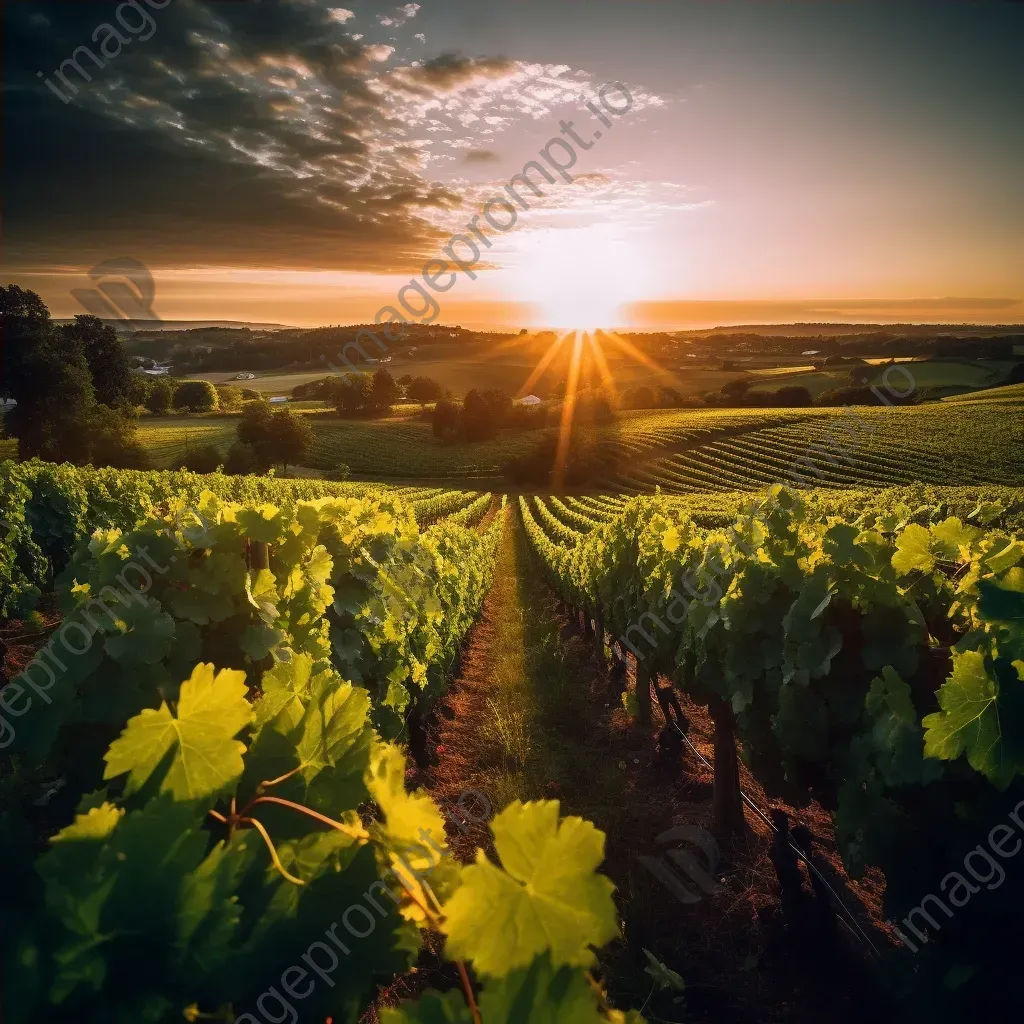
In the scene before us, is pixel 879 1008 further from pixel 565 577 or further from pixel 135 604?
pixel 565 577

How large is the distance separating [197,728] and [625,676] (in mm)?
9426

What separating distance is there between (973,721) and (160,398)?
9516cm

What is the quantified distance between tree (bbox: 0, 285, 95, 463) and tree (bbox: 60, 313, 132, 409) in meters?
5.07

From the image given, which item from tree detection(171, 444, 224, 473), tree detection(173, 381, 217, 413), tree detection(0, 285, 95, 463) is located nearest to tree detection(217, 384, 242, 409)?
tree detection(173, 381, 217, 413)

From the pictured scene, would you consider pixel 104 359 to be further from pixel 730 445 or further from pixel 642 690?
pixel 642 690

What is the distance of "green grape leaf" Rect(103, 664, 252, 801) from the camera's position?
1.05 m

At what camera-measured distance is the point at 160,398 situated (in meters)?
83.0

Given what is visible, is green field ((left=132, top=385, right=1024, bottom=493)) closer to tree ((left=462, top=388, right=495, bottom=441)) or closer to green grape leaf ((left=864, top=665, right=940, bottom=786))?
tree ((left=462, top=388, right=495, bottom=441))

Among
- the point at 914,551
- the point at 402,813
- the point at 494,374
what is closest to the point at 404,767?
the point at 402,813

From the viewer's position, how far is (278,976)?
104 centimetres

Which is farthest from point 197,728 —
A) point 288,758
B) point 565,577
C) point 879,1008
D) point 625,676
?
point 565,577

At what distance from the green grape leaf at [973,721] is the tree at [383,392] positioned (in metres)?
93.9

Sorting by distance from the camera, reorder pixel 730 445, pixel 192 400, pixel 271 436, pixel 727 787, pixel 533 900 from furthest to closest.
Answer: pixel 192 400 < pixel 271 436 < pixel 730 445 < pixel 727 787 < pixel 533 900

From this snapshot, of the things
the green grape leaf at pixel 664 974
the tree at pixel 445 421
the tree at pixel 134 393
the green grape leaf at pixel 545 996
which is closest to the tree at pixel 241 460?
the tree at pixel 134 393
